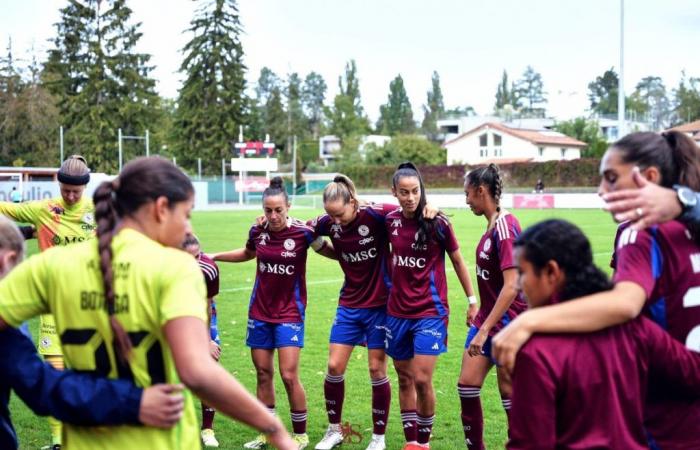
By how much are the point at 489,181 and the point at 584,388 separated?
3.36 metres

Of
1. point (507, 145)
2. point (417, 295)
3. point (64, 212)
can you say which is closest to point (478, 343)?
point (417, 295)

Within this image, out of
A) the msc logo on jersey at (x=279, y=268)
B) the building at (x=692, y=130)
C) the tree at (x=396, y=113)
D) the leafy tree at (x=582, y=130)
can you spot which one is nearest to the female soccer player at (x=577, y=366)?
the building at (x=692, y=130)

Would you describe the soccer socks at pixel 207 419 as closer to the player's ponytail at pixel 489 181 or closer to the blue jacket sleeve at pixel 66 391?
the player's ponytail at pixel 489 181

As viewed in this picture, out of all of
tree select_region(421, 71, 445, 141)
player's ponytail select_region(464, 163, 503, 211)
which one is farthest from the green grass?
tree select_region(421, 71, 445, 141)

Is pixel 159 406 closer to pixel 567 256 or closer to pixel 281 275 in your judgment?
pixel 567 256

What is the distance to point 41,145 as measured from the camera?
214ft

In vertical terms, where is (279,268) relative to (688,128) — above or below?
below

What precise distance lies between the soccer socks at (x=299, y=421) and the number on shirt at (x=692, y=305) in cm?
439

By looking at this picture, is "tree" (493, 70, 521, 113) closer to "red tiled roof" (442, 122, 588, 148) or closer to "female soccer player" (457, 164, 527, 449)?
"red tiled roof" (442, 122, 588, 148)

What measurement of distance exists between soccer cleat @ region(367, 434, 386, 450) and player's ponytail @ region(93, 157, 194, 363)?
169 inches

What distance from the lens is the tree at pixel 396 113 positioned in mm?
135875

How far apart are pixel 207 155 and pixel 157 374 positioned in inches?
3053

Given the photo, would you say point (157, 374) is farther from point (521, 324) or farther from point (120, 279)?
point (521, 324)

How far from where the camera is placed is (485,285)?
598cm
